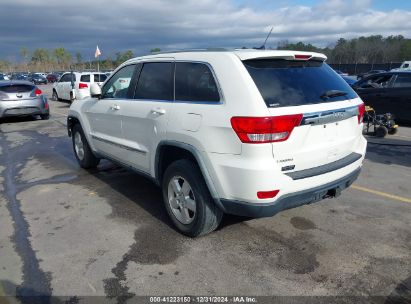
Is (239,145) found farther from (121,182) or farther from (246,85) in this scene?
(121,182)

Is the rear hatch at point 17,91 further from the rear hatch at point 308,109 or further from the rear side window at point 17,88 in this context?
the rear hatch at point 308,109

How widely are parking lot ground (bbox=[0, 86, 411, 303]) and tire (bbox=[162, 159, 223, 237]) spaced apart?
0.17 m

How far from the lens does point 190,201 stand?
3932 mm

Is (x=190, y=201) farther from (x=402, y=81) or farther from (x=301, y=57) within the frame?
(x=402, y=81)

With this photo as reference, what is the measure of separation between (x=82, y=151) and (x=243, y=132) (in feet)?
14.1

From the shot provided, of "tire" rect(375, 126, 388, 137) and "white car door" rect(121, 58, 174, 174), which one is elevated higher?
"white car door" rect(121, 58, 174, 174)

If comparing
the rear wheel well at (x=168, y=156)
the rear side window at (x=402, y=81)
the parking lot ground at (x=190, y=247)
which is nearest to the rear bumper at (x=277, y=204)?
the parking lot ground at (x=190, y=247)

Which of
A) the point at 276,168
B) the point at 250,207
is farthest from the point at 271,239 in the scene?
the point at 276,168

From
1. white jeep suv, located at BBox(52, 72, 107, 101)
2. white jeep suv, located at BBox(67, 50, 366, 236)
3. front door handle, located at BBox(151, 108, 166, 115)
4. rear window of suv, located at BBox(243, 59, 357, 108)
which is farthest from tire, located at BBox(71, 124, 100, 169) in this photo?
white jeep suv, located at BBox(52, 72, 107, 101)

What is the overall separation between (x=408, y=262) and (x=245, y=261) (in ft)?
4.79

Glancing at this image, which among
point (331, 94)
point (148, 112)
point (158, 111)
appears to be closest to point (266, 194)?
point (331, 94)

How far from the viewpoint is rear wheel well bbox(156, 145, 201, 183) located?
393 cm

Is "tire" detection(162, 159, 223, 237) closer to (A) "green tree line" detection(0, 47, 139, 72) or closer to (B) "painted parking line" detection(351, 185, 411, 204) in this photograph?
(B) "painted parking line" detection(351, 185, 411, 204)

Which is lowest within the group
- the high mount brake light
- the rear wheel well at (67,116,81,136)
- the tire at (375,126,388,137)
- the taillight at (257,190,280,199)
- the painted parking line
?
the painted parking line
